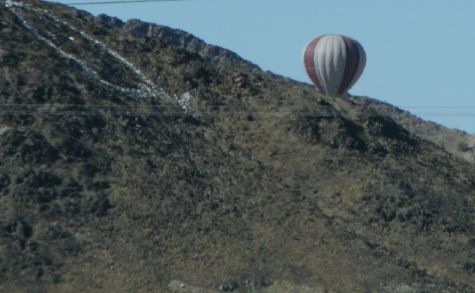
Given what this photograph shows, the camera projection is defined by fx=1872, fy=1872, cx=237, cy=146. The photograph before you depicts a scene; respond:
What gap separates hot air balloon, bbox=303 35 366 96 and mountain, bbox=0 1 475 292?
133cm

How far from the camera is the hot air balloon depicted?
98312 millimetres

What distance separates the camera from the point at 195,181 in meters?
81.8

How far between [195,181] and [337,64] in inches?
757

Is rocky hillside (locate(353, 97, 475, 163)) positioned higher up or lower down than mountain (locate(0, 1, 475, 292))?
higher up

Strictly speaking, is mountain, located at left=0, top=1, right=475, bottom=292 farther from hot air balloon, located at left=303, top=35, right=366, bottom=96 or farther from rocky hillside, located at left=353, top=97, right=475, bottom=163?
rocky hillside, located at left=353, top=97, right=475, bottom=163

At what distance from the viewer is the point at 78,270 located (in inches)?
2847

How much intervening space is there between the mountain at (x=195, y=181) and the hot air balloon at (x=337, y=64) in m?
1.33

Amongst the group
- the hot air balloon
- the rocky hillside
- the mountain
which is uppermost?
the hot air balloon

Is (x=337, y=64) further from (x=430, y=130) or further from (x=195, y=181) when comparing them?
(x=430, y=130)

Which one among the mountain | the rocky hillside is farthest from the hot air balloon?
the rocky hillside

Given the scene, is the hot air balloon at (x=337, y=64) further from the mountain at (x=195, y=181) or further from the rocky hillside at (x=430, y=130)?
the rocky hillside at (x=430, y=130)

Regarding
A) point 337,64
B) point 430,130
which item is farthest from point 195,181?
point 430,130

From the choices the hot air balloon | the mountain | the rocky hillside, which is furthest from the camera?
the rocky hillside

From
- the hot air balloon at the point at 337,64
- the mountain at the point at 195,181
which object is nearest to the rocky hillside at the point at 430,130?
the hot air balloon at the point at 337,64
